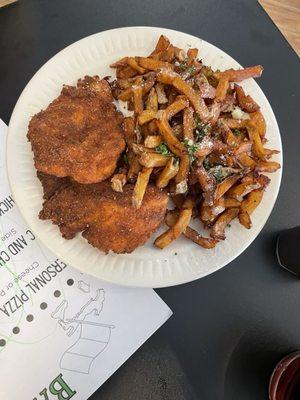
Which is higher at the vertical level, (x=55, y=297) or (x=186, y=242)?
(x=186, y=242)

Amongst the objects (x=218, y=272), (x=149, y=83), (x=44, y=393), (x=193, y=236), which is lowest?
(x=44, y=393)

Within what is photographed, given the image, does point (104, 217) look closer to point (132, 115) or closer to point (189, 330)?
point (132, 115)

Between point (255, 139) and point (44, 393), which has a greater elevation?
point (255, 139)

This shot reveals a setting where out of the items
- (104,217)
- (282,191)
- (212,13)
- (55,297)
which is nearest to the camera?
(104,217)

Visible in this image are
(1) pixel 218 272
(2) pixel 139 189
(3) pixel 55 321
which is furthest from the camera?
(1) pixel 218 272

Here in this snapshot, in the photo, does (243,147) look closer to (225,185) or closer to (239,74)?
(225,185)

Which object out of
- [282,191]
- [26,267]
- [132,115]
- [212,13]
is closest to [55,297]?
[26,267]

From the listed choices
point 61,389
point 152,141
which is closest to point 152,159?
point 152,141

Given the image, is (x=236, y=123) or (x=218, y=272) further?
(x=218, y=272)
